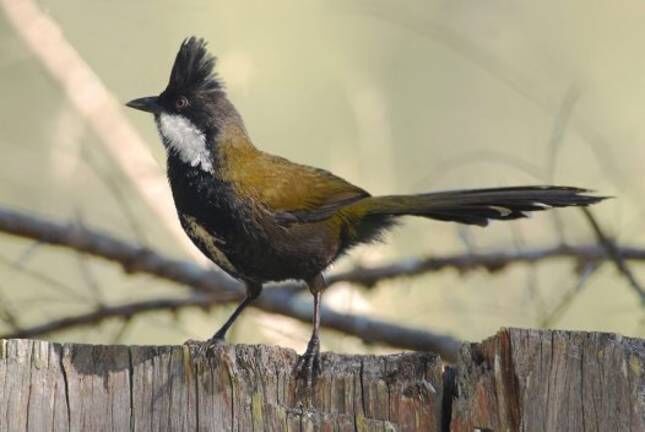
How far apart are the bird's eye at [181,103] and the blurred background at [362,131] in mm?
260

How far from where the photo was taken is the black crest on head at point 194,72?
4.84 m

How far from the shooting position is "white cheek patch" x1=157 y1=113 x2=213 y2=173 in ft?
15.3

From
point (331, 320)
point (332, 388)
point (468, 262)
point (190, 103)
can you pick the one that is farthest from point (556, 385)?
point (331, 320)

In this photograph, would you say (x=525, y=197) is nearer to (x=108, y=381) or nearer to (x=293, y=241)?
(x=293, y=241)

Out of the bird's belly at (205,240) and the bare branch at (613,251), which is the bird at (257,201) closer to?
the bird's belly at (205,240)

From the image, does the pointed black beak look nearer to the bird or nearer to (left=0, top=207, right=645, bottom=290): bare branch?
the bird

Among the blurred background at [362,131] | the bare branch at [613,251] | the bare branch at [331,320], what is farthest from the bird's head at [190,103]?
the bare branch at [613,251]

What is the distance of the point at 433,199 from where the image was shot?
4723mm

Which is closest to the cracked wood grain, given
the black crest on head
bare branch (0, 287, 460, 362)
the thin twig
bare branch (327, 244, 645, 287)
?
the thin twig

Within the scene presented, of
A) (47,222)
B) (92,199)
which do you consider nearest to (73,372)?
(47,222)

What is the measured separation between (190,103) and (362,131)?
135 cm

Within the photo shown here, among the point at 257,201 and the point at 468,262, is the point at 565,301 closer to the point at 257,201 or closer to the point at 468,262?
the point at 468,262

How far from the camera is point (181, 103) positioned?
193 inches

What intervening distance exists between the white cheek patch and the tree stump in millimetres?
1538
